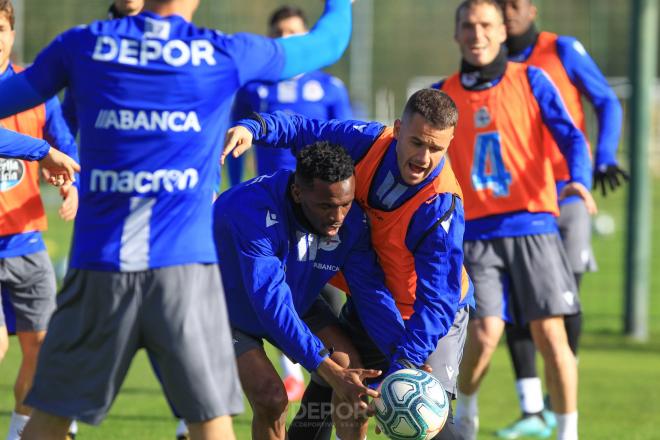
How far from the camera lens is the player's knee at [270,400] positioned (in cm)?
515

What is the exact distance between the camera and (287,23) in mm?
8562

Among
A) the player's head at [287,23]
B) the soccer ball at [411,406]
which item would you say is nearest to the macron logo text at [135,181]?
the soccer ball at [411,406]

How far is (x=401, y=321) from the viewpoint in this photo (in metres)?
5.38

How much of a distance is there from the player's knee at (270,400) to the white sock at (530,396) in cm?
287

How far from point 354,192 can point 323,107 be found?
365 centimetres

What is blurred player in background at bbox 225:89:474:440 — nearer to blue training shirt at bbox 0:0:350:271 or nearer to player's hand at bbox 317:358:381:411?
player's hand at bbox 317:358:381:411

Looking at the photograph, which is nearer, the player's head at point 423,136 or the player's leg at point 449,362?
the player's head at point 423,136

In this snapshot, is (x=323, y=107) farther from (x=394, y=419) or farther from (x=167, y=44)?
(x=167, y=44)

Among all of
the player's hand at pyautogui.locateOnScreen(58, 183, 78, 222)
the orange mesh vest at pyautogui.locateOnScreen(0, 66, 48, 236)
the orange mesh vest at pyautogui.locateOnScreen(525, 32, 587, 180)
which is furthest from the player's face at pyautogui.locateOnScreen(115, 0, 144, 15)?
the orange mesh vest at pyautogui.locateOnScreen(525, 32, 587, 180)

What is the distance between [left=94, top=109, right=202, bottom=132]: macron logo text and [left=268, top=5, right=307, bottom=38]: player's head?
4589 mm

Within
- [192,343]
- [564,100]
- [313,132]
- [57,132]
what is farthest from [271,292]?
[564,100]

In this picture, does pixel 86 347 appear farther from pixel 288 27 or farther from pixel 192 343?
pixel 288 27

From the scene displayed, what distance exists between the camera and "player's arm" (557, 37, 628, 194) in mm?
7473

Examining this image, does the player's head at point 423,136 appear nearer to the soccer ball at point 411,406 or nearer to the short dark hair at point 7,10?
the soccer ball at point 411,406
